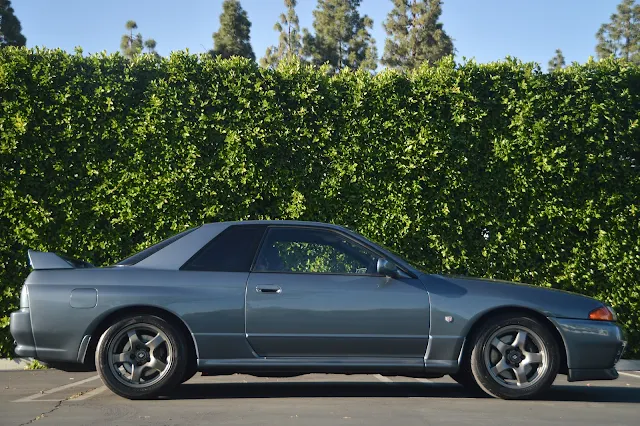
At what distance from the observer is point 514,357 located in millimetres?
7961

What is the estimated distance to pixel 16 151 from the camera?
10867 mm

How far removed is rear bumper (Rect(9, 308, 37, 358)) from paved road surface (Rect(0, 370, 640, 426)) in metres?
0.44

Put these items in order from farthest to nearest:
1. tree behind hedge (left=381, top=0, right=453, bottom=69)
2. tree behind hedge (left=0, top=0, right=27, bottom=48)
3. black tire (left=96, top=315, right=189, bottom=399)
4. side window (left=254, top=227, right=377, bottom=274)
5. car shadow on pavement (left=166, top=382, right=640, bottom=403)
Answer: tree behind hedge (left=381, top=0, right=453, bottom=69) < tree behind hedge (left=0, top=0, right=27, bottom=48) < car shadow on pavement (left=166, top=382, right=640, bottom=403) < side window (left=254, top=227, right=377, bottom=274) < black tire (left=96, top=315, right=189, bottom=399)

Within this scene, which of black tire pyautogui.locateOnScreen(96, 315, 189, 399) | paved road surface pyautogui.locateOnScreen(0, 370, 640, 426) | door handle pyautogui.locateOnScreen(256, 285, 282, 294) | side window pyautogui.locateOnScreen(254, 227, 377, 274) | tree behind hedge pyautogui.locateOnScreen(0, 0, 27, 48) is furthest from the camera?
tree behind hedge pyautogui.locateOnScreen(0, 0, 27, 48)

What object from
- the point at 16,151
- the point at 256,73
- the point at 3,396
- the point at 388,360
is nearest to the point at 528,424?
the point at 388,360

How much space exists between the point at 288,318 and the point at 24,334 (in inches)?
88.5

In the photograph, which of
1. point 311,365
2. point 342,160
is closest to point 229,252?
point 311,365

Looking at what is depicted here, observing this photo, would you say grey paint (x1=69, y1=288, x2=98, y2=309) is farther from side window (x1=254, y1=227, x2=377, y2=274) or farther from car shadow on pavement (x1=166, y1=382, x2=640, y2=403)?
side window (x1=254, y1=227, x2=377, y2=274)

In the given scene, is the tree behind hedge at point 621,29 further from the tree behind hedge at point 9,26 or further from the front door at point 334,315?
the front door at point 334,315

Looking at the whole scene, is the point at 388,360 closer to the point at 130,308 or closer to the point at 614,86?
the point at 130,308

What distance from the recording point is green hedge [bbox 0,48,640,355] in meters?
10.9

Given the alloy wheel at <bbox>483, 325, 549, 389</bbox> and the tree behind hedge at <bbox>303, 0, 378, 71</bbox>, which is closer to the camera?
the alloy wheel at <bbox>483, 325, 549, 389</bbox>

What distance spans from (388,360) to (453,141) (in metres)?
4.30

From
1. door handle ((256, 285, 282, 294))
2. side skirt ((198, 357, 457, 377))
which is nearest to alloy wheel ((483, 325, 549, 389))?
side skirt ((198, 357, 457, 377))
